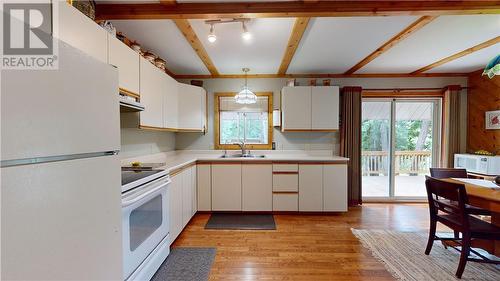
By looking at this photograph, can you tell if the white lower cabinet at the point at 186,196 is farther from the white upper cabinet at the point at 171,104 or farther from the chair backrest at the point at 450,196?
the chair backrest at the point at 450,196

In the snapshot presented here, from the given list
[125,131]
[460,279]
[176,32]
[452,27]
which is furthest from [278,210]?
[452,27]

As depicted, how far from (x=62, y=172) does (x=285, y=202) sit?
3.01m

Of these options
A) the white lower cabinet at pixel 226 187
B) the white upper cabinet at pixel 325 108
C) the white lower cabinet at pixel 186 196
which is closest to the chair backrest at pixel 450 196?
the white upper cabinet at pixel 325 108

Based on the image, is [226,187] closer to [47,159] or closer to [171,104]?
[171,104]

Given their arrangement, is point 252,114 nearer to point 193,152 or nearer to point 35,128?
point 193,152

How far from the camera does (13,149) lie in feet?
2.12

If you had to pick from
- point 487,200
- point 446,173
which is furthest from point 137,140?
point 446,173

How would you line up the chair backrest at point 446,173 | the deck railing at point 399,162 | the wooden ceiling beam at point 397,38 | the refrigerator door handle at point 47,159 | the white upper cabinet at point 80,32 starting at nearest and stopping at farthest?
the refrigerator door handle at point 47,159 < the white upper cabinet at point 80,32 < the wooden ceiling beam at point 397,38 < the chair backrest at point 446,173 < the deck railing at point 399,162

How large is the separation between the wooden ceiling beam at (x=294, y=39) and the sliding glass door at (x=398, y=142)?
183 cm

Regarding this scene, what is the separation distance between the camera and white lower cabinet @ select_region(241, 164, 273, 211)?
345cm

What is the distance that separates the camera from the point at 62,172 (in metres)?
0.82

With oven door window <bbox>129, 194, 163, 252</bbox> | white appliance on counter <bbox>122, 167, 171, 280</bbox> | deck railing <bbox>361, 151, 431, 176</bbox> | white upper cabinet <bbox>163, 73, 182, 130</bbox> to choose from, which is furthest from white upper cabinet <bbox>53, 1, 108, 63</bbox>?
deck railing <bbox>361, 151, 431, 176</bbox>

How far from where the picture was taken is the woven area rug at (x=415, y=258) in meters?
1.97

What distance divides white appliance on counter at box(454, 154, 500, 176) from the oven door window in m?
4.30
